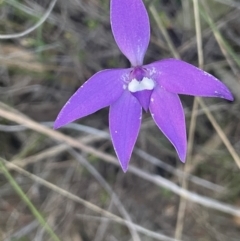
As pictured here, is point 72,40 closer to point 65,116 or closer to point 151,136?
point 151,136

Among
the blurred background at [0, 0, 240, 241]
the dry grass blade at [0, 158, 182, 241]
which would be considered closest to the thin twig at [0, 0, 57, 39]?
the blurred background at [0, 0, 240, 241]

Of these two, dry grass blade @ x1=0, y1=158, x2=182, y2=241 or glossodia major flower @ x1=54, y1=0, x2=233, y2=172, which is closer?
glossodia major flower @ x1=54, y1=0, x2=233, y2=172

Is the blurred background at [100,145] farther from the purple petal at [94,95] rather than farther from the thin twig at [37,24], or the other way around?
the purple petal at [94,95]

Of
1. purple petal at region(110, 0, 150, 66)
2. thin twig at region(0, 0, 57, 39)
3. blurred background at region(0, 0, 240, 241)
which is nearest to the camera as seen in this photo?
purple petal at region(110, 0, 150, 66)

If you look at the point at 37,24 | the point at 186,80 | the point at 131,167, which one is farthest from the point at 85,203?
the point at 186,80

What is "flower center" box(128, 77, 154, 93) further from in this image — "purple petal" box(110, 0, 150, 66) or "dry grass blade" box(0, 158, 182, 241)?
"dry grass blade" box(0, 158, 182, 241)

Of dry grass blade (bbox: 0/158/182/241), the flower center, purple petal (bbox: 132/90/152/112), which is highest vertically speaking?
the flower center

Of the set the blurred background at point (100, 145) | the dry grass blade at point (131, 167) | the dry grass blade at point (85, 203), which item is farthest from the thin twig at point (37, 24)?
the dry grass blade at point (85, 203)
